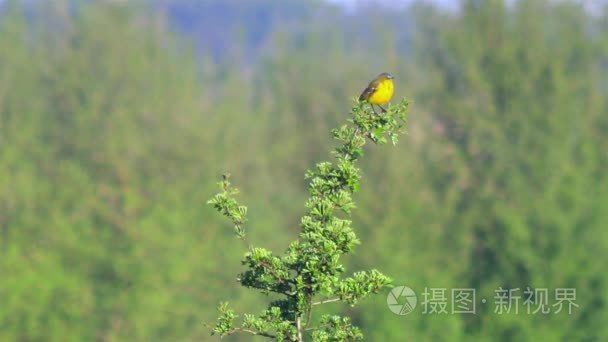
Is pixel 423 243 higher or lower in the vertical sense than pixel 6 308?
higher

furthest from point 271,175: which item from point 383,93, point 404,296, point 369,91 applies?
point 369,91

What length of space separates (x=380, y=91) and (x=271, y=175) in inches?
1948

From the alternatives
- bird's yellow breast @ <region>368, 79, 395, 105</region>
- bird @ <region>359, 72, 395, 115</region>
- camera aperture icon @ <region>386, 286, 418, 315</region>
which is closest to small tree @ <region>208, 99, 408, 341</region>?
bird @ <region>359, 72, 395, 115</region>

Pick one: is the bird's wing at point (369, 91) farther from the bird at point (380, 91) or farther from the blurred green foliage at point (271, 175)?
the blurred green foliage at point (271, 175)

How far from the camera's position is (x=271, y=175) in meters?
61.7

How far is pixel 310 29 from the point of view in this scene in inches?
4747

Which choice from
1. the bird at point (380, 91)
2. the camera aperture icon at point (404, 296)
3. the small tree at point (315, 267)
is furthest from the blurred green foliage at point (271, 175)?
the small tree at point (315, 267)

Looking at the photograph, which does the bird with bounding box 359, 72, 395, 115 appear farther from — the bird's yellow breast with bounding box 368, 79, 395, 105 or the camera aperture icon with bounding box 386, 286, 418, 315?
the camera aperture icon with bounding box 386, 286, 418, 315

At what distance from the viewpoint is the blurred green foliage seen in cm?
4506

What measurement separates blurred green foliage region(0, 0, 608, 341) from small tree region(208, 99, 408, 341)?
2956cm

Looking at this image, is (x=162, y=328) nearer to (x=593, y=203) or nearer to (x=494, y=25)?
(x=593, y=203)

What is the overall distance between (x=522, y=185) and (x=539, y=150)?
244cm

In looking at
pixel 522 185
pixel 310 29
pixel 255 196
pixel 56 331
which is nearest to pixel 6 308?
pixel 56 331

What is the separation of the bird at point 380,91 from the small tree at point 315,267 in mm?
1601
